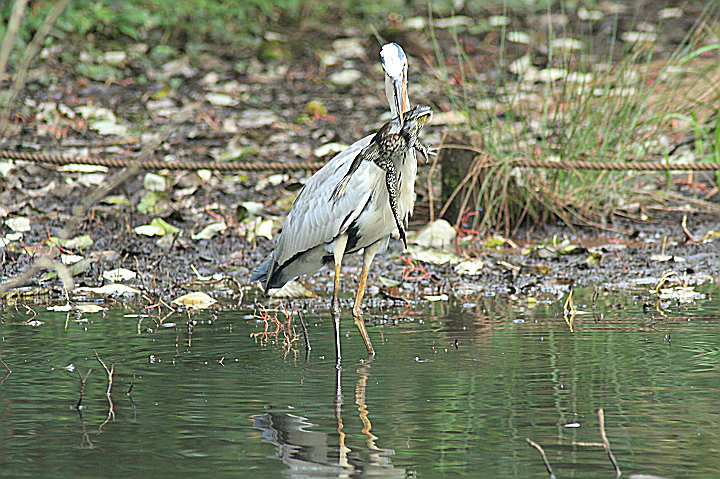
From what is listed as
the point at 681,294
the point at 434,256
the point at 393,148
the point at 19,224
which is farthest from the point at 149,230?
the point at 681,294

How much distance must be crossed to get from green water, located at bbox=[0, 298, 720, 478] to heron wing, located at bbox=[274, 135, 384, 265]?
0.40 m

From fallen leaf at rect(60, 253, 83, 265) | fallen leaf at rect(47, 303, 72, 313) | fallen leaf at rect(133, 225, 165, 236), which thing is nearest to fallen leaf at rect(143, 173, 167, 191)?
fallen leaf at rect(133, 225, 165, 236)

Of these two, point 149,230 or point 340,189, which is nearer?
point 340,189

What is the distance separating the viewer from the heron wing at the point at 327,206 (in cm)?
465

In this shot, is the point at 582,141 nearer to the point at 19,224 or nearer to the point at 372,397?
the point at 19,224

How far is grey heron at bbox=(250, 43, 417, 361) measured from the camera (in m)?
4.66

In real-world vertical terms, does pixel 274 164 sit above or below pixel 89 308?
above

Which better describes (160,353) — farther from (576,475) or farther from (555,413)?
(576,475)

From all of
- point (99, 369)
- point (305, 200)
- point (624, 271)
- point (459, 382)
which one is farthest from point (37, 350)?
point (624, 271)

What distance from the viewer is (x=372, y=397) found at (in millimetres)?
3771

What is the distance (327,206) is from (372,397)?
1.23 m

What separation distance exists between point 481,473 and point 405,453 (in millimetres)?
271

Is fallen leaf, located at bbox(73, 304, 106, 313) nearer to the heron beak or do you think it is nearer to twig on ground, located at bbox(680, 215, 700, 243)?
the heron beak

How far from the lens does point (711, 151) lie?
8.00 meters
